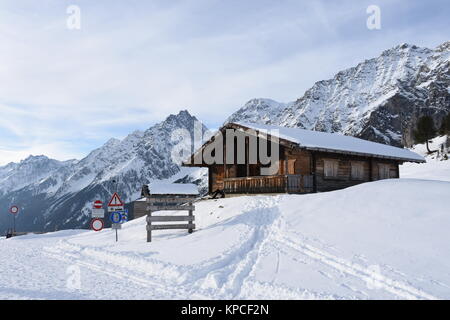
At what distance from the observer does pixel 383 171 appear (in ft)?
86.5

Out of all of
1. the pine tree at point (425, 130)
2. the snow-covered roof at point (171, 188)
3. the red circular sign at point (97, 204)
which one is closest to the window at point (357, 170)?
the snow-covered roof at point (171, 188)

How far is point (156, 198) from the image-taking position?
15.4 metres

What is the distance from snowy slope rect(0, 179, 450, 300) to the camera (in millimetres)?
7242

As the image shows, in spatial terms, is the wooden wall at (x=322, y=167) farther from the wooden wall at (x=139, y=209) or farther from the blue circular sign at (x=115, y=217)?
the wooden wall at (x=139, y=209)

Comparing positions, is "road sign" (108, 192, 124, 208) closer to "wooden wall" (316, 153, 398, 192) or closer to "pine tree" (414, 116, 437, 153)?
"wooden wall" (316, 153, 398, 192)

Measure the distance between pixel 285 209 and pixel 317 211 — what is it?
1800 mm

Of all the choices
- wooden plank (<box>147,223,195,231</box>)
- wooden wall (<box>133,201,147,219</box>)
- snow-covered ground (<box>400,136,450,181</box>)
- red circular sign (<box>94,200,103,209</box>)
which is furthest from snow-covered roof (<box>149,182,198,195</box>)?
wooden wall (<box>133,201,147,219</box>)

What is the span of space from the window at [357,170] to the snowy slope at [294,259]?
943cm

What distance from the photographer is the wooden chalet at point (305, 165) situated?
21.0 meters

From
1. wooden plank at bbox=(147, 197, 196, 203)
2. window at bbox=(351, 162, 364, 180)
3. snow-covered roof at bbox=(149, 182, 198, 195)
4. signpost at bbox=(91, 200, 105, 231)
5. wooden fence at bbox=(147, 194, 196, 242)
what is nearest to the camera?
wooden fence at bbox=(147, 194, 196, 242)

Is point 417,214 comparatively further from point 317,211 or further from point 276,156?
point 276,156

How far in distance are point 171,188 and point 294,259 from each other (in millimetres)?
8155

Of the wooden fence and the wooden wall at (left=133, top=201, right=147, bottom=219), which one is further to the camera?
the wooden wall at (left=133, top=201, right=147, bottom=219)

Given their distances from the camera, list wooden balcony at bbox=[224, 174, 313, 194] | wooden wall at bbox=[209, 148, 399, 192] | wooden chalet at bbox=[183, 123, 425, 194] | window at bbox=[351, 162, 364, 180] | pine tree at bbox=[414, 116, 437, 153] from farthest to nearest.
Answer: pine tree at bbox=[414, 116, 437, 153]
window at bbox=[351, 162, 364, 180]
wooden wall at bbox=[209, 148, 399, 192]
wooden chalet at bbox=[183, 123, 425, 194]
wooden balcony at bbox=[224, 174, 313, 194]
